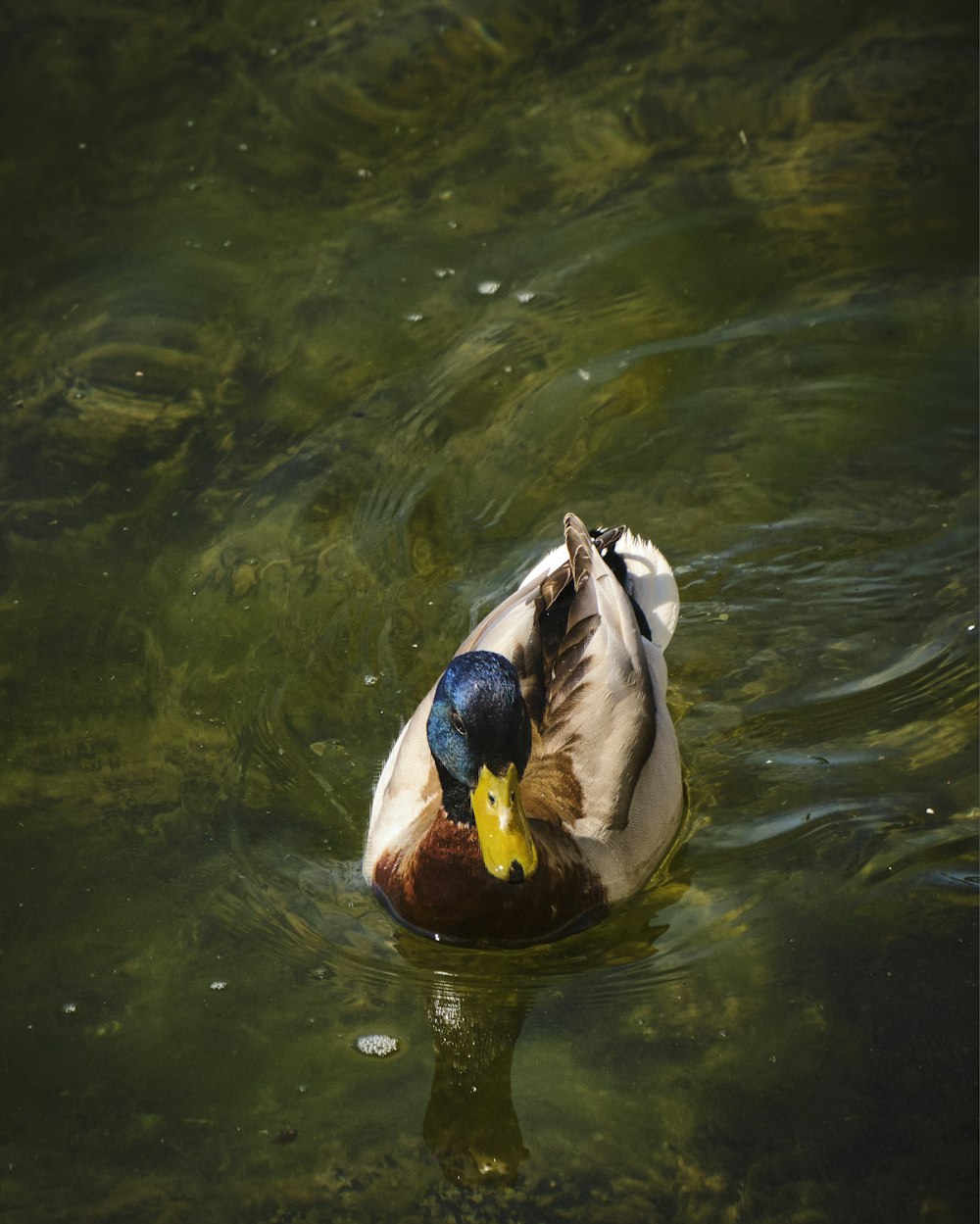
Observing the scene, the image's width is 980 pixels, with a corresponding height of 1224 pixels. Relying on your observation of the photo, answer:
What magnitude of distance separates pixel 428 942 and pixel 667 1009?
0.71m

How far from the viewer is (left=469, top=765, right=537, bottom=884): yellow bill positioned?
A: 366 centimetres

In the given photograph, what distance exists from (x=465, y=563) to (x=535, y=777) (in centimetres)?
132

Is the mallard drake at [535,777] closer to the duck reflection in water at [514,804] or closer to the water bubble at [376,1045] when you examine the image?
the duck reflection in water at [514,804]

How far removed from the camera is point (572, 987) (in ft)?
12.9

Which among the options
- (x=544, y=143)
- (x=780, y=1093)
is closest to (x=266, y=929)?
(x=780, y=1093)

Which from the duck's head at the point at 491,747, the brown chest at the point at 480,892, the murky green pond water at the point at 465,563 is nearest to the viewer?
the murky green pond water at the point at 465,563

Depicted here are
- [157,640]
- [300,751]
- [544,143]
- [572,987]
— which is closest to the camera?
[572,987]

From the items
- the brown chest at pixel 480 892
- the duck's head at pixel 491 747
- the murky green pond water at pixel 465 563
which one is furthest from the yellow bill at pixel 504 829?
the murky green pond water at pixel 465 563

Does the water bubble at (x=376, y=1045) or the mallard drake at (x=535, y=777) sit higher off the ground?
the mallard drake at (x=535, y=777)

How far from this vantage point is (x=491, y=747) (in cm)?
372

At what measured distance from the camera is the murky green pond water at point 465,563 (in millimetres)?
3561

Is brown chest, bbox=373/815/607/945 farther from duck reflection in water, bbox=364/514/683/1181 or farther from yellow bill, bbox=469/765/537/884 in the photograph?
yellow bill, bbox=469/765/537/884

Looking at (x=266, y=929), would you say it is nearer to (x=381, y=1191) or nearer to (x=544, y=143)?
(x=381, y=1191)

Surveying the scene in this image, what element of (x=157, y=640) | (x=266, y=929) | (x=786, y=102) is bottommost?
(x=266, y=929)
